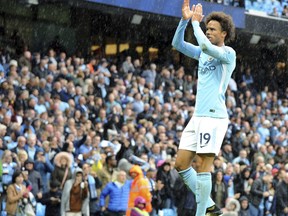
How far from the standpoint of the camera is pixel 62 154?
17.7m

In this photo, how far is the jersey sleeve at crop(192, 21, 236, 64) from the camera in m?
10.2

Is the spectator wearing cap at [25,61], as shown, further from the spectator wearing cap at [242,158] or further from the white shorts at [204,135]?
the white shorts at [204,135]

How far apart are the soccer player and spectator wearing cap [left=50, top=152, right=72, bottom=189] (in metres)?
7.12

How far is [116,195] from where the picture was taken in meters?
17.7

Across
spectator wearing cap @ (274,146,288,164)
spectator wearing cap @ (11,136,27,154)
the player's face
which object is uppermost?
the player's face

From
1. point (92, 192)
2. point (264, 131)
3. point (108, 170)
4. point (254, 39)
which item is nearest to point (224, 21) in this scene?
point (92, 192)

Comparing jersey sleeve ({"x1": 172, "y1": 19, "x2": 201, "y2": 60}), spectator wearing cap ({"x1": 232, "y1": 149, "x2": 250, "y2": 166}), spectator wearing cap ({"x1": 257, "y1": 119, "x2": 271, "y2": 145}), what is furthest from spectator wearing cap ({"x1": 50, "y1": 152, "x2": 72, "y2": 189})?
spectator wearing cap ({"x1": 257, "y1": 119, "x2": 271, "y2": 145})

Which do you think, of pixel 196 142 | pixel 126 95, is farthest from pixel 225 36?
pixel 126 95

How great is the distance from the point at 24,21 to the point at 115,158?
9.48 m

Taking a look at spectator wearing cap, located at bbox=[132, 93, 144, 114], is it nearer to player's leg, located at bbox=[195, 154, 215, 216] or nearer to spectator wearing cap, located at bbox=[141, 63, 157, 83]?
spectator wearing cap, located at bbox=[141, 63, 157, 83]

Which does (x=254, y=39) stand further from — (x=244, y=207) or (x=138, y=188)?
(x=138, y=188)

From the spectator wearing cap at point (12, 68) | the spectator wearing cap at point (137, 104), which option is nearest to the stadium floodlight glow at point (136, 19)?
the spectator wearing cap at point (137, 104)

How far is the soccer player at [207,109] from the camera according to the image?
1049 cm

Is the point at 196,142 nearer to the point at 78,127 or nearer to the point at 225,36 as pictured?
the point at 225,36
